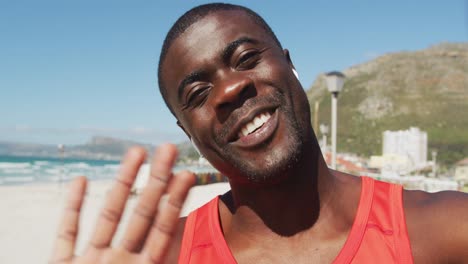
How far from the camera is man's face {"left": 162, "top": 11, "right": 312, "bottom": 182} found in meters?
1.96

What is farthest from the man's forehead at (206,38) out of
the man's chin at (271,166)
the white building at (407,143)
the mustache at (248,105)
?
the white building at (407,143)

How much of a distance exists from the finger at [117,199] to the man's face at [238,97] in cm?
64

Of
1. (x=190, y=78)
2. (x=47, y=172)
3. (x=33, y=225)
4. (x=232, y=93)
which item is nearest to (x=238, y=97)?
(x=232, y=93)

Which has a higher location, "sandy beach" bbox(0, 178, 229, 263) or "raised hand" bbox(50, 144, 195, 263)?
"raised hand" bbox(50, 144, 195, 263)

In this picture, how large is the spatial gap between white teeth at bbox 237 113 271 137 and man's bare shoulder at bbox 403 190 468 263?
0.70 m

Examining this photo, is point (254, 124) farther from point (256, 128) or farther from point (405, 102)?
point (405, 102)

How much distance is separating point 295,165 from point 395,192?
1.50 ft

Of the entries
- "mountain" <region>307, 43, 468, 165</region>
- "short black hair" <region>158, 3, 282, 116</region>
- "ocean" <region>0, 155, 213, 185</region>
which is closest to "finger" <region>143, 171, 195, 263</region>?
"short black hair" <region>158, 3, 282, 116</region>

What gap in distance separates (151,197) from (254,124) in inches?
26.8

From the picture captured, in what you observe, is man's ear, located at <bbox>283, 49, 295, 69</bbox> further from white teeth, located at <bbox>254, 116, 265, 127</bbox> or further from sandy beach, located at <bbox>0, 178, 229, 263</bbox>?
sandy beach, located at <bbox>0, 178, 229, 263</bbox>

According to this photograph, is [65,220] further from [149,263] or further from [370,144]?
[370,144]

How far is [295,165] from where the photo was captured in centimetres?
200

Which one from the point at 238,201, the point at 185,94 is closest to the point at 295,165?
the point at 238,201

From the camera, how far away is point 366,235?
6.25 ft
